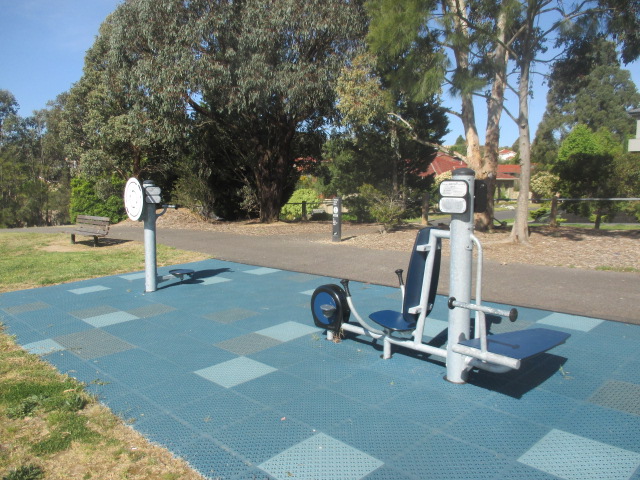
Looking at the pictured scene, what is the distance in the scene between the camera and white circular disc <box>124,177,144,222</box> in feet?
23.4

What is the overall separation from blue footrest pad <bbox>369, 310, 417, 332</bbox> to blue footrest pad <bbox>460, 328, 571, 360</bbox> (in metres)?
0.67

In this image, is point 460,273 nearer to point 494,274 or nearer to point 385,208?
point 494,274

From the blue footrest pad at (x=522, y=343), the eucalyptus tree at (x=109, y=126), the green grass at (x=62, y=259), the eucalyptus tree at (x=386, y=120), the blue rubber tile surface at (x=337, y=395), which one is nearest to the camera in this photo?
the blue rubber tile surface at (x=337, y=395)

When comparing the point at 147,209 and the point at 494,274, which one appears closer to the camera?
the point at 147,209

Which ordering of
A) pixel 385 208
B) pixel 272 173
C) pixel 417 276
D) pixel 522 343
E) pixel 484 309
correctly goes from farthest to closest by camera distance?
pixel 272 173 → pixel 385 208 → pixel 417 276 → pixel 522 343 → pixel 484 309

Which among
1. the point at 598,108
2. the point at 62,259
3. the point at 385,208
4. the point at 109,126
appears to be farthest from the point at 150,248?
the point at 598,108

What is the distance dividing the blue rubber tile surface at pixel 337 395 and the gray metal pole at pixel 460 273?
164 mm

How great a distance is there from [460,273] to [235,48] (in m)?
14.0

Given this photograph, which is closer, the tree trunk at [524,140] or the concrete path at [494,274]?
the concrete path at [494,274]

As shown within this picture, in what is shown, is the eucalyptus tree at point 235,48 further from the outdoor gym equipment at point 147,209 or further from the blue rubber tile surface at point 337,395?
the blue rubber tile surface at point 337,395

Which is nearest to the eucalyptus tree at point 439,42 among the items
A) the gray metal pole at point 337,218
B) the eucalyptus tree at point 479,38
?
the eucalyptus tree at point 479,38

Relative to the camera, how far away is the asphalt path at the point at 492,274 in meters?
6.41

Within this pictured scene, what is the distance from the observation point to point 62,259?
1091 centimetres

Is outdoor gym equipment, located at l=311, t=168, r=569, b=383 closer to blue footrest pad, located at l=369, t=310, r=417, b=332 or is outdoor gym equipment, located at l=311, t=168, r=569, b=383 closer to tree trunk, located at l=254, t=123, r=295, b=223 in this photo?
blue footrest pad, located at l=369, t=310, r=417, b=332
